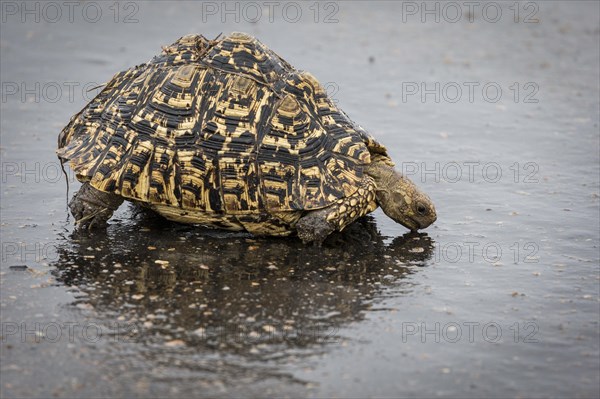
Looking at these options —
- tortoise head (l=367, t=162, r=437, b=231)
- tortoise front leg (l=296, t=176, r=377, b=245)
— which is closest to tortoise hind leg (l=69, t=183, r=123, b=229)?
tortoise front leg (l=296, t=176, r=377, b=245)

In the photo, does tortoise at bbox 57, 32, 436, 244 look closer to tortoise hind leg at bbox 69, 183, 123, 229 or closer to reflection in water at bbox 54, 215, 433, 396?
tortoise hind leg at bbox 69, 183, 123, 229

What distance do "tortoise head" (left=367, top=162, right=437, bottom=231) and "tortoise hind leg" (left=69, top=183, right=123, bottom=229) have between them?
2.33m

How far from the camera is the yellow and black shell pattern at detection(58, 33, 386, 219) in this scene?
8.14m

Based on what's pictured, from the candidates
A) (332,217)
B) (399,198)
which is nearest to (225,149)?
(332,217)

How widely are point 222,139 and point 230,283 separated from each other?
1318mm

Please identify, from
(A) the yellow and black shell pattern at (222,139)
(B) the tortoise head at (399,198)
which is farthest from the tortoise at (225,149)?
(B) the tortoise head at (399,198)

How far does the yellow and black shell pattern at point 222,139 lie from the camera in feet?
26.7

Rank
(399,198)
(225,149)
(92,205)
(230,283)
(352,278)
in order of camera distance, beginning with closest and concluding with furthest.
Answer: (230,283) → (352,278) → (225,149) → (92,205) → (399,198)

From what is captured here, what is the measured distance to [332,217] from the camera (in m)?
8.19

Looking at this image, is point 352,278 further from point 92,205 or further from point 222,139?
point 92,205

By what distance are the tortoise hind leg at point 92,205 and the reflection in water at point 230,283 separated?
0.16m

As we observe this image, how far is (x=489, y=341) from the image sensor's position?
22.4ft

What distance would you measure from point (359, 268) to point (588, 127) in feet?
19.4

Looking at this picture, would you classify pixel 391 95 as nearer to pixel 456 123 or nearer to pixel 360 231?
pixel 456 123
